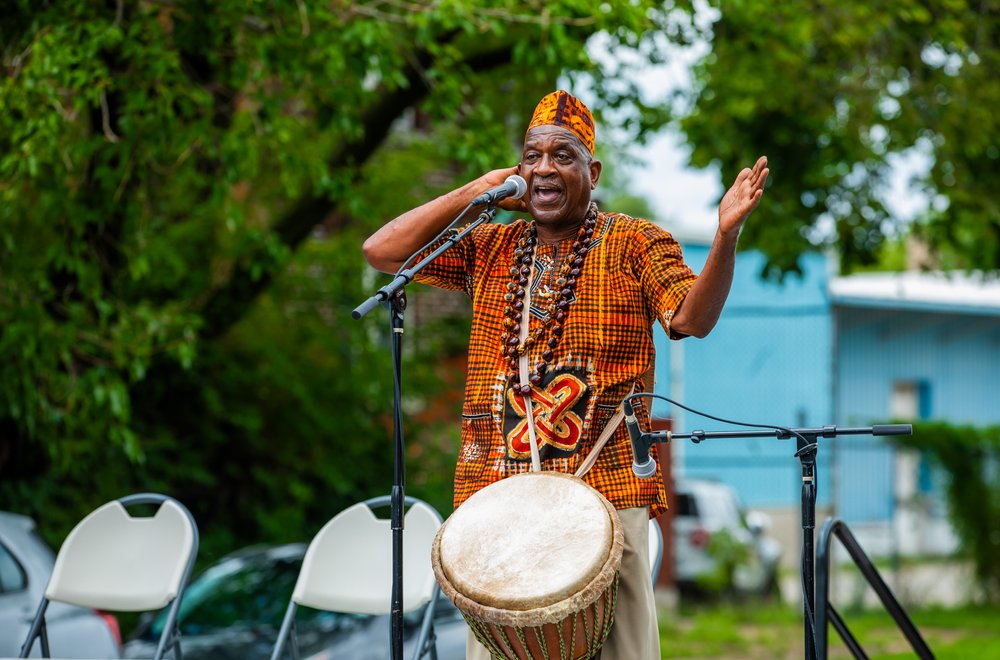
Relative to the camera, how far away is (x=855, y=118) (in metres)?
9.60

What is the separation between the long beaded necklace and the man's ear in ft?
0.25

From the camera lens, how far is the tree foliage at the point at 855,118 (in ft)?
30.6

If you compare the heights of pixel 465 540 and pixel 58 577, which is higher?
pixel 465 540

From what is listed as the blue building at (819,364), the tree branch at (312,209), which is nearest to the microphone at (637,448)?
the tree branch at (312,209)

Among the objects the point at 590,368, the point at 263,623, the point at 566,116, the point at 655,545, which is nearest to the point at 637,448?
the point at 590,368

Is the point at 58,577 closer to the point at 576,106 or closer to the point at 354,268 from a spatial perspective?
the point at 576,106

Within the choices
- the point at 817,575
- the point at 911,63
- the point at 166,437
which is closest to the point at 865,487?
the point at 911,63

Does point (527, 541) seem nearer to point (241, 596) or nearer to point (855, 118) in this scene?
point (241, 596)

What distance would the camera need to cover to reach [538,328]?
3.41m

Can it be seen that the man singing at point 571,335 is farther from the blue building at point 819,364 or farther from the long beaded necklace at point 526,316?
the blue building at point 819,364

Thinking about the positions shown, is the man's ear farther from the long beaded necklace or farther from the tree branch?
the tree branch

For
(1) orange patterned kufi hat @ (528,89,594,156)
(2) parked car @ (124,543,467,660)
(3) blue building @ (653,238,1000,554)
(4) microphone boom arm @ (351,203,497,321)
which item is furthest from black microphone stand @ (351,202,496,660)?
(3) blue building @ (653,238,1000,554)

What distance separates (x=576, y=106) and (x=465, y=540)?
123cm

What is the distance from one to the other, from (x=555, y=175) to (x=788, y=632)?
355 inches
